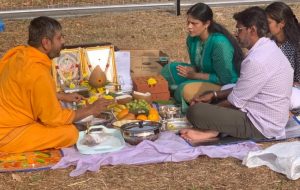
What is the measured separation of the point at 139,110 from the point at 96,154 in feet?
2.94

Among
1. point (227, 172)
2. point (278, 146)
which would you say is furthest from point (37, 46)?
point (278, 146)

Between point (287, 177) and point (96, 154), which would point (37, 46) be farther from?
point (287, 177)

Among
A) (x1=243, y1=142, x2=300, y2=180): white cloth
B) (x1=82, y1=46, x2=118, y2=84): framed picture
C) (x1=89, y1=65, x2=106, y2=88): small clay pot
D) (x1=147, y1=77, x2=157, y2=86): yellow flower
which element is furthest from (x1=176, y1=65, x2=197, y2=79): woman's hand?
(x1=243, y1=142, x2=300, y2=180): white cloth

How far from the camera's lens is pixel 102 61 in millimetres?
6762

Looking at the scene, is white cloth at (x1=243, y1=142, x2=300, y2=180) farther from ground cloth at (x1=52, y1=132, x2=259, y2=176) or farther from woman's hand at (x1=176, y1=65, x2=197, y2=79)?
woman's hand at (x1=176, y1=65, x2=197, y2=79)

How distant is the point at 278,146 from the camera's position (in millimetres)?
4930

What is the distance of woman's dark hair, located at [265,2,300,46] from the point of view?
6066 mm

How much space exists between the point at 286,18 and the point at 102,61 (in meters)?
2.20

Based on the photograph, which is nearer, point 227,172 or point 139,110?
point 227,172

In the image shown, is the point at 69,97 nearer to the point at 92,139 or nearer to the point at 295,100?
the point at 92,139

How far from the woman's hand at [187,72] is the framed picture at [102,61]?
0.79 meters

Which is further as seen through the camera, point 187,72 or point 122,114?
point 187,72

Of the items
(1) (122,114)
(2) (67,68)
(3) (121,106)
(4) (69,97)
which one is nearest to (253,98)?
(1) (122,114)

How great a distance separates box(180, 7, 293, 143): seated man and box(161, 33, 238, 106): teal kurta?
0.82 metres
